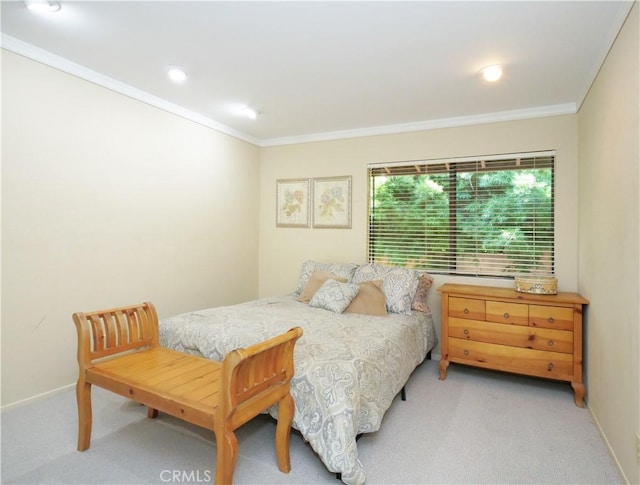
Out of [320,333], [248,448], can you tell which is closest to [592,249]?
[320,333]

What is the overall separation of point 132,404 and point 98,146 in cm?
198

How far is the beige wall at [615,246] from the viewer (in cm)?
177

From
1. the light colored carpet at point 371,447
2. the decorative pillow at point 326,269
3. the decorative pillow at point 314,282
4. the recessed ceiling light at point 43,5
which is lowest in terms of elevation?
the light colored carpet at point 371,447

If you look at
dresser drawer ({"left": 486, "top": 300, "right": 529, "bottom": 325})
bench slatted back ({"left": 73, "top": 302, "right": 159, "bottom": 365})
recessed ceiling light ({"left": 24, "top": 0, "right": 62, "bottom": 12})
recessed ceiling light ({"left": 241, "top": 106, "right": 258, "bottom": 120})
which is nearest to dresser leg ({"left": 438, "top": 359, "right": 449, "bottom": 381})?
dresser drawer ({"left": 486, "top": 300, "right": 529, "bottom": 325})

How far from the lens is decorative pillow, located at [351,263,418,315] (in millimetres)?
3223

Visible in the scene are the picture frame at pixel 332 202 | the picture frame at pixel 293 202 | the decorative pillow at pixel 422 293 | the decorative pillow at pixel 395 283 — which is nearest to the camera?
the decorative pillow at pixel 395 283

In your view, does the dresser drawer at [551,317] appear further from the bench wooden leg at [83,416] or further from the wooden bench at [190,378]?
the bench wooden leg at [83,416]

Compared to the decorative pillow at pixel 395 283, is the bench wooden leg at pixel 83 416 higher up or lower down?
lower down

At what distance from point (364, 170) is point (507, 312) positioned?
6.76ft

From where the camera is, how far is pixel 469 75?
8.98 feet

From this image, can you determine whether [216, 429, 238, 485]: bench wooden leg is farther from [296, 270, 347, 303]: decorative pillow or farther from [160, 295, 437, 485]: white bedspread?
[296, 270, 347, 303]: decorative pillow

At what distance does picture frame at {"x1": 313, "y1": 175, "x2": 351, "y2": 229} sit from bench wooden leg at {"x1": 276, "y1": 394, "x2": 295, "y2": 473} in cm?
260

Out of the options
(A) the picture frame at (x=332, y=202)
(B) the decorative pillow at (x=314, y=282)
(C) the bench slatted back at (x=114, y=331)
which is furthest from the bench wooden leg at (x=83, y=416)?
A: (A) the picture frame at (x=332, y=202)

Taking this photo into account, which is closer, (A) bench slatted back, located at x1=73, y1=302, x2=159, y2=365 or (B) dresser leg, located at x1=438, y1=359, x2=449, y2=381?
(A) bench slatted back, located at x1=73, y1=302, x2=159, y2=365
